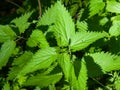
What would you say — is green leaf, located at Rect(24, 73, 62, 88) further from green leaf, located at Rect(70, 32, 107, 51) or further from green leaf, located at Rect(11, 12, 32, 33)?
green leaf, located at Rect(11, 12, 32, 33)

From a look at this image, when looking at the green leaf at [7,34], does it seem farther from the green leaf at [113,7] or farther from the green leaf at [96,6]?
the green leaf at [113,7]

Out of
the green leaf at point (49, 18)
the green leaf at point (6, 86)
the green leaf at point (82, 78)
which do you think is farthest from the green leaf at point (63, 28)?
the green leaf at point (6, 86)

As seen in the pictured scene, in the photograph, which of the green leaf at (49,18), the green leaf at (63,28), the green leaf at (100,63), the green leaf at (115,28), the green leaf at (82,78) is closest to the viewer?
the green leaf at (82,78)

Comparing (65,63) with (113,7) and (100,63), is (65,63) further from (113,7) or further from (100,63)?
(113,7)

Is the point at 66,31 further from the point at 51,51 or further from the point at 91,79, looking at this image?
the point at 91,79

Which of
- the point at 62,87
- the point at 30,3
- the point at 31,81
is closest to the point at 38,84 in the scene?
the point at 31,81

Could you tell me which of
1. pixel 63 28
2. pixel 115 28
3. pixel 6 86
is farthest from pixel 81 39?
pixel 6 86
